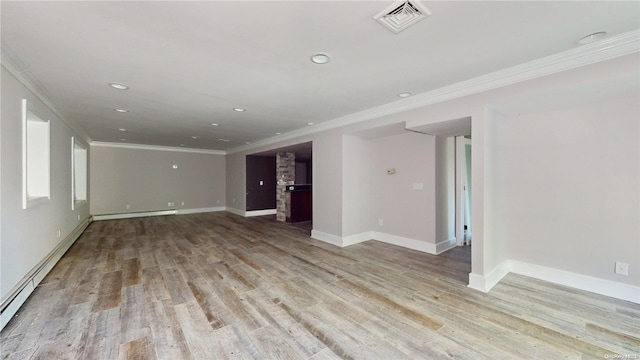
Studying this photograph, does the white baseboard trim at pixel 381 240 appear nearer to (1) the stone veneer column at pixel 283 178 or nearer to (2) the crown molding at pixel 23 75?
(1) the stone veneer column at pixel 283 178

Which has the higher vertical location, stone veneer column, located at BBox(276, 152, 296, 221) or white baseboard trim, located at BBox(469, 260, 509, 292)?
stone veneer column, located at BBox(276, 152, 296, 221)

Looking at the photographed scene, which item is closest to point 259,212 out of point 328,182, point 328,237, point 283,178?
point 283,178

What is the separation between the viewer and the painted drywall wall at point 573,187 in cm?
267

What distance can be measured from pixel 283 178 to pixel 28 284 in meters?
5.78

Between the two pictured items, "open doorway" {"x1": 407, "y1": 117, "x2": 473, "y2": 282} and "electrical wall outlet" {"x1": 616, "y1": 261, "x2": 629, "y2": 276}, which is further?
"open doorway" {"x1": 407, "y1": 117, "x2": 473, "y2": 282}

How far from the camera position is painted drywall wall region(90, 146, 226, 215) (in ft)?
25.6

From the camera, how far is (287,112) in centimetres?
430

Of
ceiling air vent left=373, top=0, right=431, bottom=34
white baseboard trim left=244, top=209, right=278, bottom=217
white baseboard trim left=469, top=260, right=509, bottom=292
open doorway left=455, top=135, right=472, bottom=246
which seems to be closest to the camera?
ceiling air vent left=373, top=0, right=431, bottom=34

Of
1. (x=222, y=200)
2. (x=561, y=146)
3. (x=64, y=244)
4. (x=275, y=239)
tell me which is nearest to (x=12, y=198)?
(x=64, y=244)

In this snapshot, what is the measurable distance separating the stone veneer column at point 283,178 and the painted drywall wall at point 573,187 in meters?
5.62

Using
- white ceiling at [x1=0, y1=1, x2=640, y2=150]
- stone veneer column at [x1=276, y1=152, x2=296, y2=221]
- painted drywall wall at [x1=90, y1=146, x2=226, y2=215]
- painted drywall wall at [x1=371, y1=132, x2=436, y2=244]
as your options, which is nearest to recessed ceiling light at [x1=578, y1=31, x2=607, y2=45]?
white ceiling at [x1=0, y1=1, x2=640, y2=150]

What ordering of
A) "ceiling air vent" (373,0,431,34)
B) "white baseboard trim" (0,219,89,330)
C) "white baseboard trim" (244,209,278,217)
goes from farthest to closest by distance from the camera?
"white baseboard trim" (244,209,278,217) < "white baseboard trim" (0,219,89,330) < "ceiling air vent" (373,0,431,34)

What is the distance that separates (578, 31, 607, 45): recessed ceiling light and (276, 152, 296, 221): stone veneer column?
6640 mm

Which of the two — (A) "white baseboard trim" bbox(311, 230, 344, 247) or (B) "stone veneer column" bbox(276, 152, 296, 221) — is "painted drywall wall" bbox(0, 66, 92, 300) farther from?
(B) "stone veneer column" bbox(276, 152, 296, 221)
